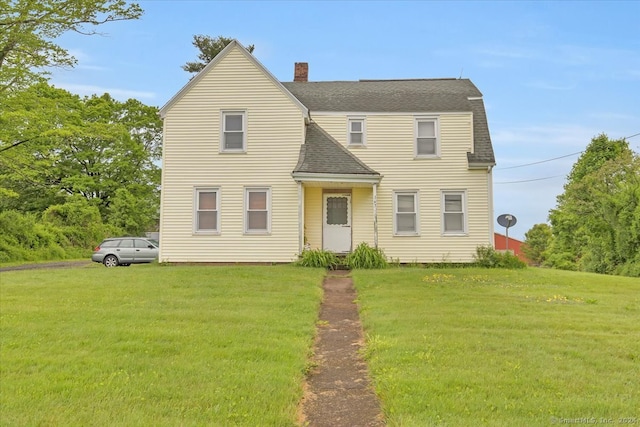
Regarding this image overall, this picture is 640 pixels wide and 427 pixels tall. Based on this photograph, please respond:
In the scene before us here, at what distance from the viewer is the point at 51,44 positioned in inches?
628

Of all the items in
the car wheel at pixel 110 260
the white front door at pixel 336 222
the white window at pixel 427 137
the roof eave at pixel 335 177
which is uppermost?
the white window at pixel 427 137

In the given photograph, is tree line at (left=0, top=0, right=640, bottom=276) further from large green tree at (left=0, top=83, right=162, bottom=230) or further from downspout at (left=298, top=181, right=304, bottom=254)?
downspout at (left=298, top=181, right=304, bottom=254)

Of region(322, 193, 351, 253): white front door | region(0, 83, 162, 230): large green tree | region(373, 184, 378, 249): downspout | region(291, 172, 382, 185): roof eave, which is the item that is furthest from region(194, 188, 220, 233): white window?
region(0, 83, 162, 230): large green tree

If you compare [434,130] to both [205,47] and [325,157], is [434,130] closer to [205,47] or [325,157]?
[325,157]

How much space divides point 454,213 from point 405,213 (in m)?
1.80

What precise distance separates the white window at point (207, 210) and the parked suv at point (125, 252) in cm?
497

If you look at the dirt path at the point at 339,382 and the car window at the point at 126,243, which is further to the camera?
the car window at the point at 126,243

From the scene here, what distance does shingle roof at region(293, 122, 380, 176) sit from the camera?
16266 mm

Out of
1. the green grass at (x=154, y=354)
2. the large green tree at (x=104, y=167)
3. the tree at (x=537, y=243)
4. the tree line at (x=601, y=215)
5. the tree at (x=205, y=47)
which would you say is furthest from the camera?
the tree at (x=537, y=243)

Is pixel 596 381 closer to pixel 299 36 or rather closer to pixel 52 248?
pixel 299 36

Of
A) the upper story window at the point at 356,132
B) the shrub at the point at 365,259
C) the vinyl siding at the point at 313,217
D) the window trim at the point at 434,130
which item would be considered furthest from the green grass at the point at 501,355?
the upper story window at the point at 356,132

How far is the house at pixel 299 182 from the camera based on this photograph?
55.4 ft

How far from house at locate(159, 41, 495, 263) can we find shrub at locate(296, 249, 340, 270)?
2.34 feet

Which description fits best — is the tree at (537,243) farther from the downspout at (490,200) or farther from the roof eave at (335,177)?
the roof eave at (335,177)
